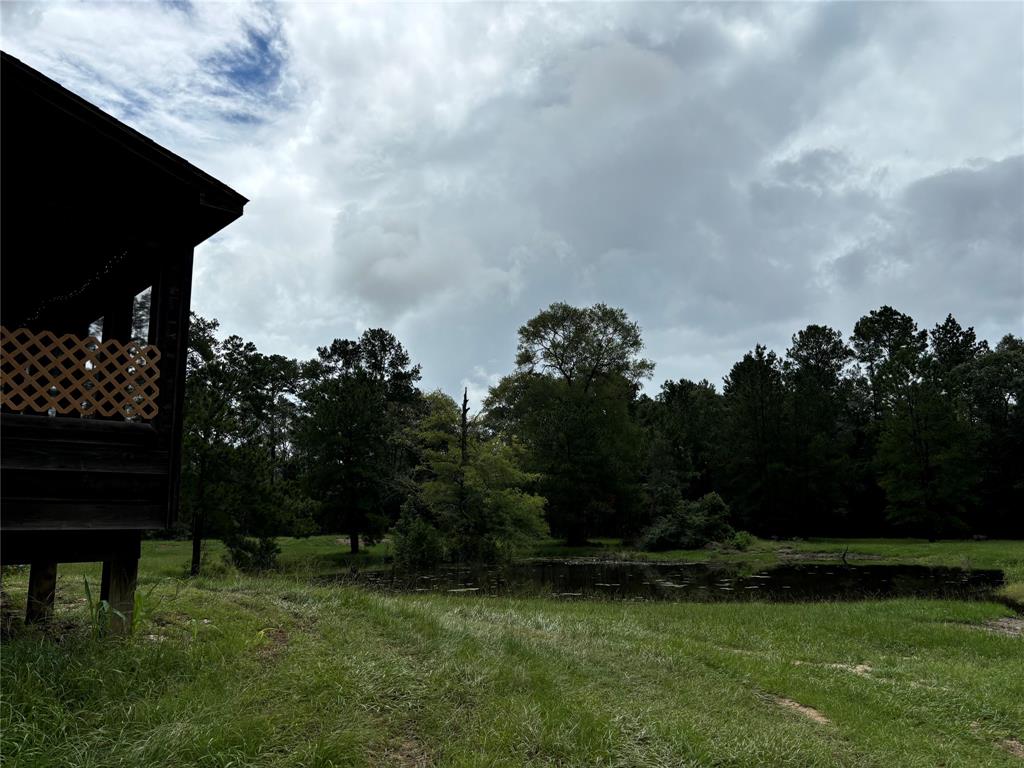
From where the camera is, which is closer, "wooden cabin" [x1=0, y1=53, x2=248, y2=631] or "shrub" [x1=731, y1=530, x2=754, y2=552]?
"wooden cabin" [x1=0, y1=53, x2=248, y2=631]

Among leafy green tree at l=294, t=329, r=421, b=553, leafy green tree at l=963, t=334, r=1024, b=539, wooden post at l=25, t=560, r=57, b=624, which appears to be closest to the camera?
wooden post at l=25, t=560, r=57, b=624

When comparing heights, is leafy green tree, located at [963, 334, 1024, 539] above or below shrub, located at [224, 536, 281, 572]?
above

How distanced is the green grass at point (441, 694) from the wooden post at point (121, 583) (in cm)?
36

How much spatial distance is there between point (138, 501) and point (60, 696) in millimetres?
2291

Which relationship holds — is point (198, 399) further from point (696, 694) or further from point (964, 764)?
point (964, 764)

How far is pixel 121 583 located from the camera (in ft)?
22.5

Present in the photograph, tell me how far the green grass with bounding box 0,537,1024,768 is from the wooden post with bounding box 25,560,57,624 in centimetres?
29

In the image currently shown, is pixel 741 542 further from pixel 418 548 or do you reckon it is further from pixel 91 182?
pixel 91 182

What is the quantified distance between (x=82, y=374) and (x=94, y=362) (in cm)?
40

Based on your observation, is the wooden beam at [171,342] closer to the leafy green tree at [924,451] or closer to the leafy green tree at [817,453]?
the leafy green tree at [924,451]

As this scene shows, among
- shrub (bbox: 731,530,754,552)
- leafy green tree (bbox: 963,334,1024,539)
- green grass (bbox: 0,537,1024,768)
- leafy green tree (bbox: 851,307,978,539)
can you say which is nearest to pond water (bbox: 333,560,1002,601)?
shrub (bbox: 731,530,754,552)

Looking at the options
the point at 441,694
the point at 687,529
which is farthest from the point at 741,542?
the point at 441,694

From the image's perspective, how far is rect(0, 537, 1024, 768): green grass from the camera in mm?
4637

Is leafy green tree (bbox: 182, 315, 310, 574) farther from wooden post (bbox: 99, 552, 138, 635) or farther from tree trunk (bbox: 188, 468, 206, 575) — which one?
wooden post (bbox: 99, 552, 138, 635)
